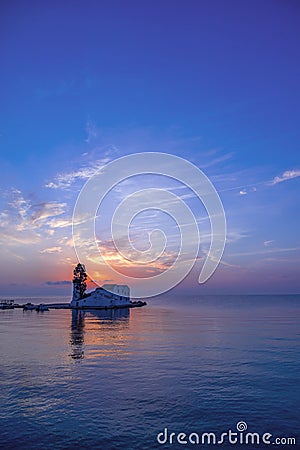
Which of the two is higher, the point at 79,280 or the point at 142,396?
the point at 79,280

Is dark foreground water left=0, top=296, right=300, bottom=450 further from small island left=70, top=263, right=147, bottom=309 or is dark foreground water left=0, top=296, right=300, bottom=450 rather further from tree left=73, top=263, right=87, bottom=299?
tree left=73, top=263, right=87, bottom=299

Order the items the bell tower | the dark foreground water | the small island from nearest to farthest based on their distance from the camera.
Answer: the dark foreground water
the small island
the bell tower

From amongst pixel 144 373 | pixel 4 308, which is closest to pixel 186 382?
pixel 144 373

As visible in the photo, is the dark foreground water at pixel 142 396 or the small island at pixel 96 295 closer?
the dark foreground water at pixel 142 396

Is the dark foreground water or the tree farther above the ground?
the tree

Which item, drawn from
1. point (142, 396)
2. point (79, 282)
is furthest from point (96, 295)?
point (142, 396)

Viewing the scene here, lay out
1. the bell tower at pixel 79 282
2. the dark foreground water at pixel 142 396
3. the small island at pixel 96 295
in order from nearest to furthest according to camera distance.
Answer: the dark foreground water at pixel 142 396 → the small island at pixel 96 295 → the bell tower at pixel 79 282

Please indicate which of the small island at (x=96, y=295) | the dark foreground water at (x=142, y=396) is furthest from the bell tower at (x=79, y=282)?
the dark foreground water at (x=142, y=396)

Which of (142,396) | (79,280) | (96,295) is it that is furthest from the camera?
(79,280)

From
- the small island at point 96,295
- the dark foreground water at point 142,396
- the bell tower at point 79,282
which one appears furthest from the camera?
the bell tower at point 79,282

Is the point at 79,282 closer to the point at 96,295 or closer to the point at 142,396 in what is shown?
the point at 96,295

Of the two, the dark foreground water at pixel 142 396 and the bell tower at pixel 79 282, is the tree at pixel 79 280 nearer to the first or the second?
the bell tower at pixel 79 282

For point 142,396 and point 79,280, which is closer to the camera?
point 142,396

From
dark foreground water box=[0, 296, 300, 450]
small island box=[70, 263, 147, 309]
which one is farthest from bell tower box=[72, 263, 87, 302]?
dark foreground water box=[0, 296, 300, 450]
